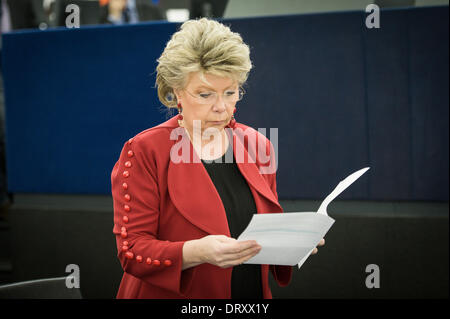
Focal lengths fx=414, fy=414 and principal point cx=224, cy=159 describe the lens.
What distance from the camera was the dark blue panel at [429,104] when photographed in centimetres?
203

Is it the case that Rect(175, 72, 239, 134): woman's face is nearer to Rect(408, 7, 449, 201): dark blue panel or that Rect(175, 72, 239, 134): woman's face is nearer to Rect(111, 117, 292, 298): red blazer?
Rect(111, 117, 292, 298): red blazer

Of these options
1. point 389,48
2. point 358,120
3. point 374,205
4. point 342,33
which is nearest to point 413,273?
point 374,205

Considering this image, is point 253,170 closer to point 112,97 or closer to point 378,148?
point 378,148

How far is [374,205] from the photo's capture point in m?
2.13

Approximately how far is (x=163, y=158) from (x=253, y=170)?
23 centimetres

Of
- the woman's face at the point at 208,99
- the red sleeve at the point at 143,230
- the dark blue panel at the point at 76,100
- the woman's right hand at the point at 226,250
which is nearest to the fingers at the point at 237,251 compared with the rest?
the woman's right hand at the point at 226,250

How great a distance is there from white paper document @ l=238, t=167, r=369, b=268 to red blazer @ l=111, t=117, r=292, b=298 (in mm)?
153

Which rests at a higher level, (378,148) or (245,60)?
(245,60)

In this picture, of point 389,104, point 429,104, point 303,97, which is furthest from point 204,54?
point 429,104

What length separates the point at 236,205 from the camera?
3.34 feet

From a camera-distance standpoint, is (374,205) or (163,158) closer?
(163,158)

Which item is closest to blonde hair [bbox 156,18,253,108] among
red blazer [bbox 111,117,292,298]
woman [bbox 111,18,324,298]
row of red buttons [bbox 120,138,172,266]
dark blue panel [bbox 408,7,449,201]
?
woman [bbox 111,18,324,298]
